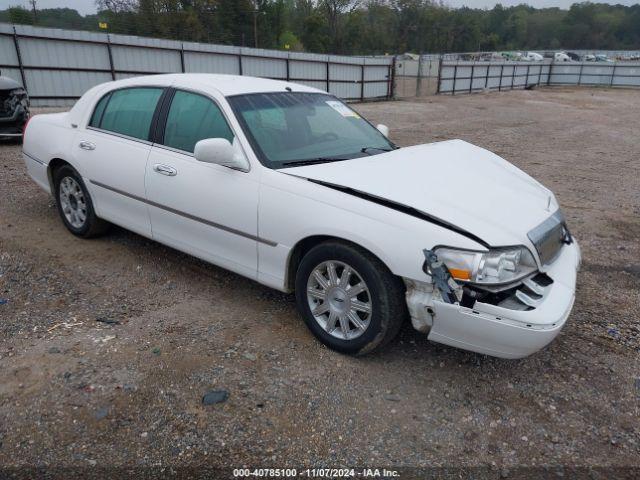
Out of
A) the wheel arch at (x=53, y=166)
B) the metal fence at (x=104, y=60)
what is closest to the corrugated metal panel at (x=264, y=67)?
the metal fence at (x=104, y=60)

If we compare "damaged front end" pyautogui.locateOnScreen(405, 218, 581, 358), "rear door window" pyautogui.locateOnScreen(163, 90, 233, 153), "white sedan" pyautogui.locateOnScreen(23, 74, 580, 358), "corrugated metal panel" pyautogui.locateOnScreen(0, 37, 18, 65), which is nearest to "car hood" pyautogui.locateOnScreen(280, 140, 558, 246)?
"white sedan" pyautogui.locateOnScreen(23, 74, 580, 358)

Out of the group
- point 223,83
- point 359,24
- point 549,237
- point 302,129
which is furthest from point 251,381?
point 359,24

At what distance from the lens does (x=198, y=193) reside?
11.7 feet

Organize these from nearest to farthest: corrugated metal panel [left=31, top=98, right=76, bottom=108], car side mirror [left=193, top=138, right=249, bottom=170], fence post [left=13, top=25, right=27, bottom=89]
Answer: car side mirror [left=193, top=138, right=249, bottom=170] → fence post [left=13, top=25, right=27, bottom=89] → corrugated metal panel [left=31, top=98, right=76, bottom=108]

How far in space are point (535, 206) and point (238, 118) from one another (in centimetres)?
210

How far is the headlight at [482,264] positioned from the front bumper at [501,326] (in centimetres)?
15

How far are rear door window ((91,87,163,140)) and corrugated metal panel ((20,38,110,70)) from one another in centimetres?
1260

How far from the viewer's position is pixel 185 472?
2.30m

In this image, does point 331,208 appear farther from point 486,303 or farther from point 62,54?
point 62,54

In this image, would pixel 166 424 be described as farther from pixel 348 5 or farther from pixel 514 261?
pixel 348 5

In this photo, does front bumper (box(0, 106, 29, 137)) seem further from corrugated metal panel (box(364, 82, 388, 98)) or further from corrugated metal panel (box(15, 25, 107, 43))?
corrugated metal panel (box(364, 82, 388, 98))

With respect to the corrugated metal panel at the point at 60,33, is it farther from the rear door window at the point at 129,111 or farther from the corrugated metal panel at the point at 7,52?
the rear door window at the point at 129,111

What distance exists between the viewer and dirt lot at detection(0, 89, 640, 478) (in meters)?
2.46

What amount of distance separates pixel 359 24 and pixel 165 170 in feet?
258
